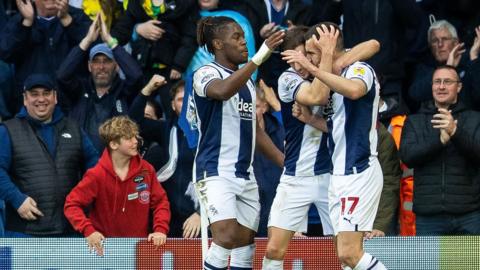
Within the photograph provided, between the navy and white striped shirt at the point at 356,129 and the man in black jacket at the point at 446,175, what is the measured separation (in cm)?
191

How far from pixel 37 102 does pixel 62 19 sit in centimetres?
182

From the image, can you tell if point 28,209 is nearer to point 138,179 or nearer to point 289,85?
point 138,179

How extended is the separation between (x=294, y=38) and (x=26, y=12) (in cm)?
363

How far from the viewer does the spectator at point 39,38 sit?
14.3 meters

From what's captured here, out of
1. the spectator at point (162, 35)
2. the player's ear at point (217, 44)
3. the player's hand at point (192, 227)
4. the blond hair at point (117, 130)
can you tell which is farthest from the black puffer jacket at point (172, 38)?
the player's ear at point (217, 44)

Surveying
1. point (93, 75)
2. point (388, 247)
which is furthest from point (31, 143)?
point (388, 247)

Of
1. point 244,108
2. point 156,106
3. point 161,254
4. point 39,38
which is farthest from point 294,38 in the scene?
point 39,38

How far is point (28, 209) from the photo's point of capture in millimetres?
12562

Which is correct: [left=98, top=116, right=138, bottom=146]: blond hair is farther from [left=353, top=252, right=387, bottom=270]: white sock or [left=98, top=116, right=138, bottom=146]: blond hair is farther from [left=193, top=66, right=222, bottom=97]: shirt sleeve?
[left=353, top=252, right=387, bottom=270]: white sock

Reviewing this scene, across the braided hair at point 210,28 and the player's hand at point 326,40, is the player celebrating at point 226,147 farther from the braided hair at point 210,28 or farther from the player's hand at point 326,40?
the player's hand at point 326,40

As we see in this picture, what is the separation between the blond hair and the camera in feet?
40.5

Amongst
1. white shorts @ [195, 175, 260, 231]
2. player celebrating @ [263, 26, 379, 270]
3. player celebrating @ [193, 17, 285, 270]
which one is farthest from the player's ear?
white shorts @ [195, 175, 260, 231]

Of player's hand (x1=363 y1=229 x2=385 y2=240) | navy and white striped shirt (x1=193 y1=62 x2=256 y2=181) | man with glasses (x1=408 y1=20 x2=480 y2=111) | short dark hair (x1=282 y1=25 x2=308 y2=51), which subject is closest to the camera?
navy and white striped shirt (x1=193 y1=62 x2=256 y2=181)

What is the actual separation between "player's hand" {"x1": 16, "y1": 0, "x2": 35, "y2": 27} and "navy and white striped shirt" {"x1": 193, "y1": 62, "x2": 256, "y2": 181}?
369cm
